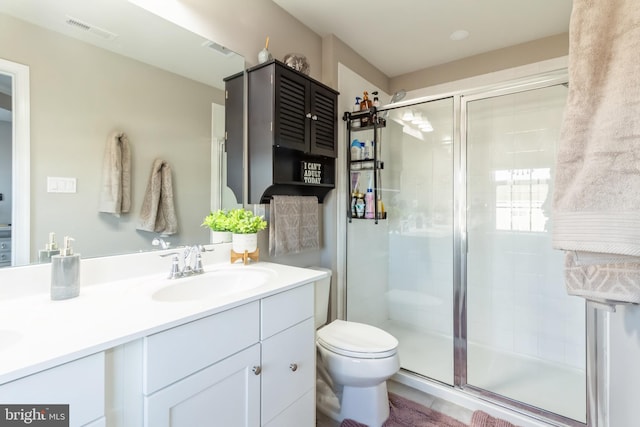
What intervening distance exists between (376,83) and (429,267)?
1.69m

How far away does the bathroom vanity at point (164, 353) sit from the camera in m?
0.64

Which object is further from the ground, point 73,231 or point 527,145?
point 527,145

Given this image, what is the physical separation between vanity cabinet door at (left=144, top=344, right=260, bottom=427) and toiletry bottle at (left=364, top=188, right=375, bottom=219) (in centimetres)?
136

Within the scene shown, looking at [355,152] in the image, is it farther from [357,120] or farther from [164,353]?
[164,353]

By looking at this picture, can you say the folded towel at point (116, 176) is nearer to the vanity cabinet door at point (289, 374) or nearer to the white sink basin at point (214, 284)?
the white sink basin at point (214, 284)

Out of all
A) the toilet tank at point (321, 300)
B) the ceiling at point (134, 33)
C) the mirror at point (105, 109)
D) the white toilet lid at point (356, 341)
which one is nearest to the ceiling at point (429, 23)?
the ceiling at point (134, 33)

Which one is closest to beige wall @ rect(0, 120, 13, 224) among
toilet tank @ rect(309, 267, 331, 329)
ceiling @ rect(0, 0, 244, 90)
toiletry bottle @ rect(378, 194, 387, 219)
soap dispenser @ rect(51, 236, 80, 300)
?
soap dispenser @ rect(51, 236, 80, 300)

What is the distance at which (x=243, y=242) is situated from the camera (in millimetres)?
1518

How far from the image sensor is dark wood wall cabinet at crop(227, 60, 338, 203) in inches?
63.0

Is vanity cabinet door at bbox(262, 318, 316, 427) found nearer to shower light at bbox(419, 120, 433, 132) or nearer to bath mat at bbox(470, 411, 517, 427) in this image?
bath mat at bbox(470, 411, 517, 427)

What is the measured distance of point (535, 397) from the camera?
1.78 m

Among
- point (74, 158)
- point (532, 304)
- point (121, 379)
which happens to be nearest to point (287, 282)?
point (121, 379)

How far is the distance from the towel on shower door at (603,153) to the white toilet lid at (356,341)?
1.04m

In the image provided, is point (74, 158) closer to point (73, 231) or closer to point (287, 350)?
point (73, 231)
